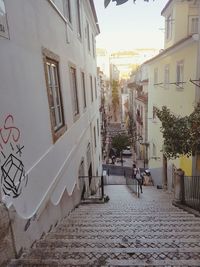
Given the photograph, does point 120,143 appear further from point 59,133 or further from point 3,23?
point 3,23

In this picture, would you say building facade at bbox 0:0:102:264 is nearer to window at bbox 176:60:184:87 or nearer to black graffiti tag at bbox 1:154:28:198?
black graffiti tag at bbox 1:154:28:198

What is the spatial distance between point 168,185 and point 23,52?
11.2 meters

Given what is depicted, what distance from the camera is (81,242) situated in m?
3.27

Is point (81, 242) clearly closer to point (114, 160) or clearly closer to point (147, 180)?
point (147, 180)

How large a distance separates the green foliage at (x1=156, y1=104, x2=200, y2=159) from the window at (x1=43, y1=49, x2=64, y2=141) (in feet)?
10.4

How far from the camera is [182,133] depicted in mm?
6641

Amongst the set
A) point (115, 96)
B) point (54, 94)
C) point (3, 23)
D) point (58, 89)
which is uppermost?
point (3, 23)

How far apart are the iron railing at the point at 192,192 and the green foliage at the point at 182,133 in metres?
1.23

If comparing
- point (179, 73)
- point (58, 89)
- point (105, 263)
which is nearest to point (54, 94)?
point (58, 89)

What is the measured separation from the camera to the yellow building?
8984 millimetres

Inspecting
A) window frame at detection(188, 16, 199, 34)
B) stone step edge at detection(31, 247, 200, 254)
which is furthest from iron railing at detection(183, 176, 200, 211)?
window frame at detection(188, 16, 199, 34)

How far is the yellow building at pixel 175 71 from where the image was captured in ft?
29.5

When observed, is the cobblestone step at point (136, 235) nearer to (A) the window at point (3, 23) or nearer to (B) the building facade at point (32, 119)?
(B) the building facade at point (32, 119)

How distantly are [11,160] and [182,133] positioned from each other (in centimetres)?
504
